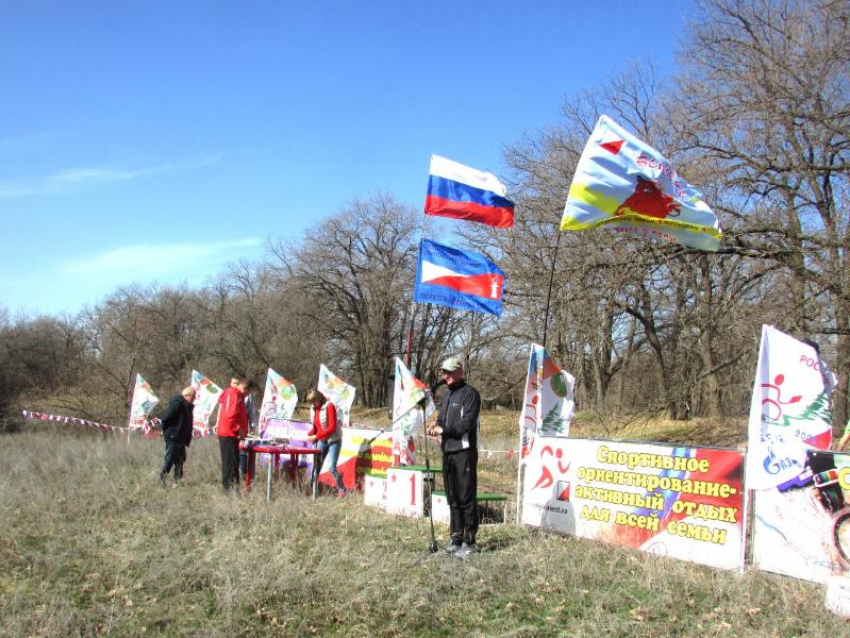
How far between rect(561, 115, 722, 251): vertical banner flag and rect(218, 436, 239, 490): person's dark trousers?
5.64m

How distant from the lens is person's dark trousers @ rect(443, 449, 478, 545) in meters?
7.21

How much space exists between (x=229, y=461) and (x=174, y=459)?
4.68ft

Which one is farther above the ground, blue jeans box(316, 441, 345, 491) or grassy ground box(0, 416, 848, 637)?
blue jeans box(316, 441, 345, 491)

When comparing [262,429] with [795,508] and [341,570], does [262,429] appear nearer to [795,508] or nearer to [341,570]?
[341,570]


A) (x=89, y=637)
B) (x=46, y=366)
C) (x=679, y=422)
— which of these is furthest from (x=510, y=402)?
(x=89, y=637)

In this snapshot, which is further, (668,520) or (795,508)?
(668,520)

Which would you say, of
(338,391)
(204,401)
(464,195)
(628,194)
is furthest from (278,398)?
(628,194)

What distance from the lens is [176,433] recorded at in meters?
11.4

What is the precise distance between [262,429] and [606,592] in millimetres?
11648

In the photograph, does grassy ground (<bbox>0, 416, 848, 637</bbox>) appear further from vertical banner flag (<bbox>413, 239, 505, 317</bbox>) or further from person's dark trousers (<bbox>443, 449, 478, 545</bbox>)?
vertical banner flag (<bbox>413, 239, 505, 317</bbox>)

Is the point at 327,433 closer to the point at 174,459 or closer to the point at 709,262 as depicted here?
the point at 174,459

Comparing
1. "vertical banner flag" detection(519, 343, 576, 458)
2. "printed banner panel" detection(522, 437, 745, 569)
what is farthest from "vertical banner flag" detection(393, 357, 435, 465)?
"printed banner panel" detection(522, 437, 745, 569)

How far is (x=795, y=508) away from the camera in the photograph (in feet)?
20.7

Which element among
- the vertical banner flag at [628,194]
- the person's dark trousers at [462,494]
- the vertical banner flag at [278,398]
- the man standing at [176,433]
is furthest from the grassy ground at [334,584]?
the vertical banner flag at [278,398]
